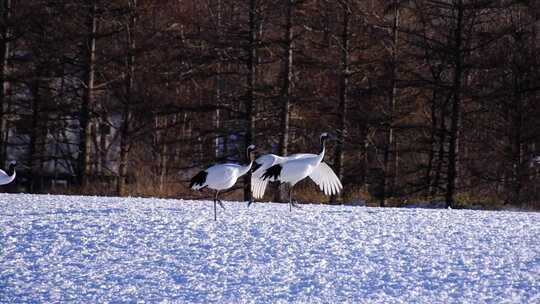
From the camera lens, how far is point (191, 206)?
16.7 metres

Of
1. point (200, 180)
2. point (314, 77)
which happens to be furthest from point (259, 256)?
point (314, 77)

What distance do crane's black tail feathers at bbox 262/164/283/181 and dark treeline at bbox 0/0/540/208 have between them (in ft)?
28.7

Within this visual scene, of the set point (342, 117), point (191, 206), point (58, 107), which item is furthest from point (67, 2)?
point (191, 206)

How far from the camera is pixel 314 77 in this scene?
27688mm

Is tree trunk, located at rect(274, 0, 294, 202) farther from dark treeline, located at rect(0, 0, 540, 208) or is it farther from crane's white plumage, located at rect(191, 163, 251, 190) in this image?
crane's white plumage, located at rect(191, 163, 251, 190)

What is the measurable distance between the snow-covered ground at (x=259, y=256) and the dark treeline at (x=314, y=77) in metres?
9.96

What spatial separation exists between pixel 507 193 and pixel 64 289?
18.3 m

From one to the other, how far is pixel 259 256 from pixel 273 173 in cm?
433

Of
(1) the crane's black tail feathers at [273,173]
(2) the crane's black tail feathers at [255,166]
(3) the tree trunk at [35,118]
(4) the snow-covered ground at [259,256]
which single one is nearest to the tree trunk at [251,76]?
(2) the crane's black tail feathers at [255,166]

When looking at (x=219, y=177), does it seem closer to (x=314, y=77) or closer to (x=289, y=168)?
(x=289, y=168)

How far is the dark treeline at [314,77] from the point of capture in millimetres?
25469

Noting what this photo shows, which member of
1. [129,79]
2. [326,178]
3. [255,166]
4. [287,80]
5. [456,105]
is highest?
[129,79]

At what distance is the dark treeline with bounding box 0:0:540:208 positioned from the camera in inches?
1003

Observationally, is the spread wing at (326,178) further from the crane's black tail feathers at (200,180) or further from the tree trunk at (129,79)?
the tree trunk at (129,79)
